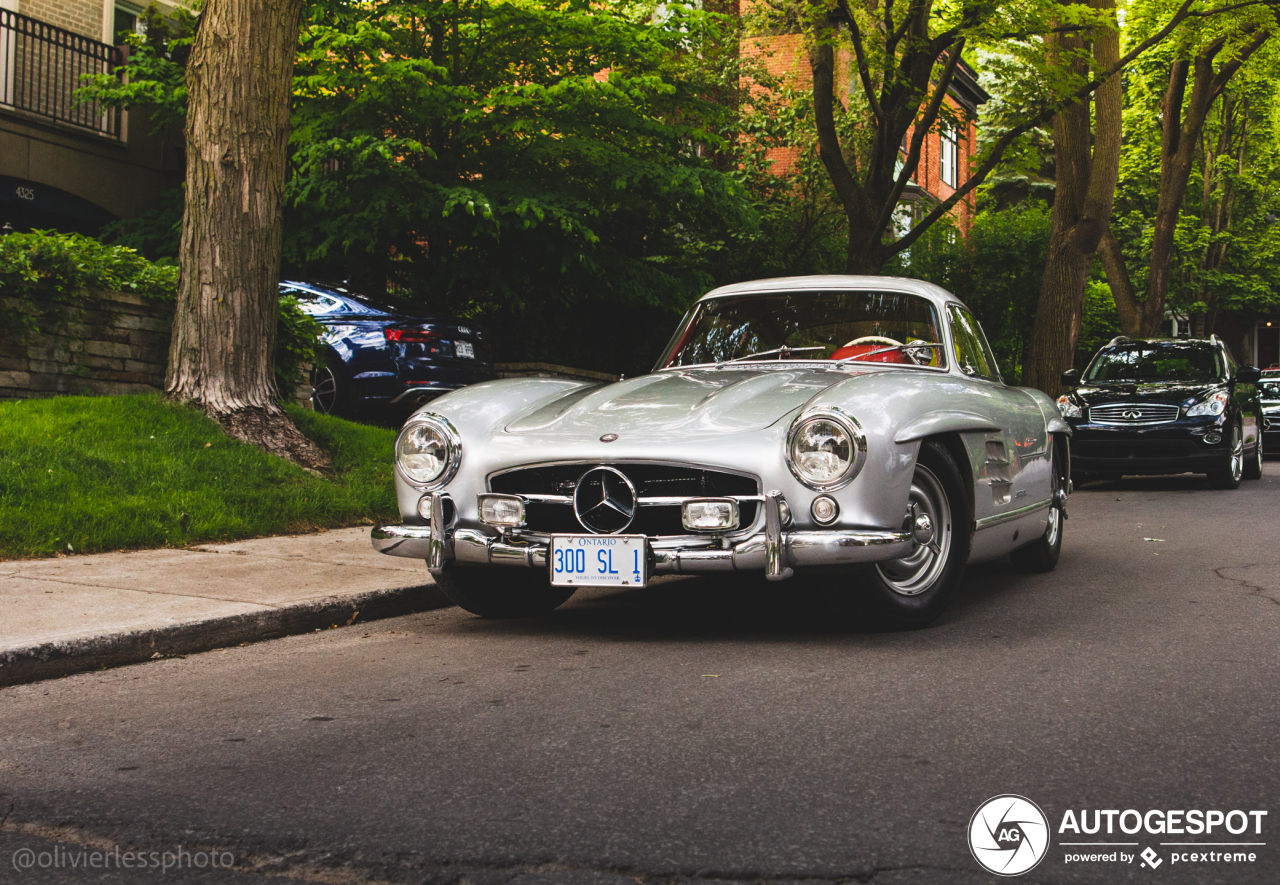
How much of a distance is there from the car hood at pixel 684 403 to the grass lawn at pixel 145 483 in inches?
117

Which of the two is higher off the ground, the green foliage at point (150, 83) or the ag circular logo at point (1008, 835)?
the green foliage at point (150, 83)

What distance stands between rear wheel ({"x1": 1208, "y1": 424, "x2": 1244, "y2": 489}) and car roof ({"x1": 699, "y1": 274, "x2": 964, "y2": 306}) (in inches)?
305

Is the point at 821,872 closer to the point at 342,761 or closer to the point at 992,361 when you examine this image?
the point at 342,761

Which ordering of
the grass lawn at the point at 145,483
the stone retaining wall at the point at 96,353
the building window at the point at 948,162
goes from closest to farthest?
1. the grass lawn at the point at 145,483
2. the stone retaining wall at the point at 96,353
3. the building window at the point at 948,162

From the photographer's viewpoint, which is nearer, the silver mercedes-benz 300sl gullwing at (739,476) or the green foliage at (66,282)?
the silver mercedes-benz 300sl gullwing at (739,476)

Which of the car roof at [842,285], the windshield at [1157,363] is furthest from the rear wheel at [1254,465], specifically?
the car roof at [842,285]

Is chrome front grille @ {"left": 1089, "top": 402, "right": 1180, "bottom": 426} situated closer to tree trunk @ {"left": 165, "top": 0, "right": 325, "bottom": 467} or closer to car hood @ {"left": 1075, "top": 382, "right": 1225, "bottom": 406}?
car hood @ {"left": 1075, "top": 382, "right": 1225, "bottom": 406}

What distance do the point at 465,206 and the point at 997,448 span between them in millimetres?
8543

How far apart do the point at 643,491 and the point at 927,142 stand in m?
35.3

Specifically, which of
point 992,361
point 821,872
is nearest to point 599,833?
point 821,872

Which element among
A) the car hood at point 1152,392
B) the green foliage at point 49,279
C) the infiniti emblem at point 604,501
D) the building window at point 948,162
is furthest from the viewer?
the building window at point 948,162

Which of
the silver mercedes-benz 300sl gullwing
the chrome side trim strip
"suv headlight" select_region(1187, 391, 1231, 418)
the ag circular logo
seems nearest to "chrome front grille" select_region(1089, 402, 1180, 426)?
"suv headlight" select_region(1187, 391, 1231, 418)

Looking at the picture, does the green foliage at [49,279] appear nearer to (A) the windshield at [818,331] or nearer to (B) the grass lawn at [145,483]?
(B) the grass lawn at [145,483]

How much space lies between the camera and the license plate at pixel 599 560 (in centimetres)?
453
